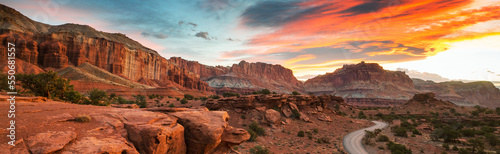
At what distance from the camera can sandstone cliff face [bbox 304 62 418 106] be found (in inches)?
5753

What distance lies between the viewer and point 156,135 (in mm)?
8945

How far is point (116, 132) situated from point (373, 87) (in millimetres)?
184862

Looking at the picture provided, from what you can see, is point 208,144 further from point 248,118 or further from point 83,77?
point 83,77

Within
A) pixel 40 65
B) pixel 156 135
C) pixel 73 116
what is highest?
pixel 40 65

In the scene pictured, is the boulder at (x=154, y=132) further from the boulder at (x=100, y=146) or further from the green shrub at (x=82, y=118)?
the green shrub at (x=82, y=118)

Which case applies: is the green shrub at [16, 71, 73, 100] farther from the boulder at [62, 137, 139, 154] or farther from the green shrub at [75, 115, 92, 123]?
the boulder at [62, 137, 139, 154]

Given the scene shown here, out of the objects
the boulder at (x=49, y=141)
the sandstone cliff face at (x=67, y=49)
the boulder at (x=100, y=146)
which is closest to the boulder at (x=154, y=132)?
the boulder at (x=100, y=146)

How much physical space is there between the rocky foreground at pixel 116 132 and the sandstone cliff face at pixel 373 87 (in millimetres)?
153703

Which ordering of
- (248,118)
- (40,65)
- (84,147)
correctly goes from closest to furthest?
(84,147), (248,118), (40,65)

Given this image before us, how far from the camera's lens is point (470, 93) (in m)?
169

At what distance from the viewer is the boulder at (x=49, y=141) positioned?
6008 mm

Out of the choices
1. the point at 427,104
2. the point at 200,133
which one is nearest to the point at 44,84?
the point at 200,133

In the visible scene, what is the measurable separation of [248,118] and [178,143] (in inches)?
939

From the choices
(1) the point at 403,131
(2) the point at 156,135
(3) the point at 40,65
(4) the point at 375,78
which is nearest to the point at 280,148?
(2) the point at 156,135
